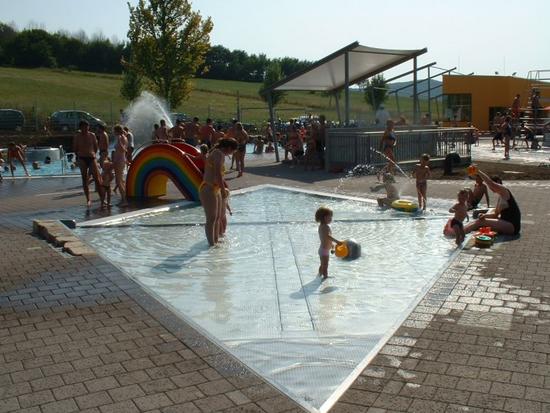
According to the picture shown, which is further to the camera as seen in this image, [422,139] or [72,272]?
[422,139]

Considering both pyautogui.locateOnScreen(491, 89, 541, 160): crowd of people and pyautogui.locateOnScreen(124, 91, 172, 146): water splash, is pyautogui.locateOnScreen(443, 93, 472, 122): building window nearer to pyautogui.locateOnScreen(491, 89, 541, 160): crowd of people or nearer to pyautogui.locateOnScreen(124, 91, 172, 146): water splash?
pyautogui.locateOnScreen(491, 89, 541, 160): crowd of people

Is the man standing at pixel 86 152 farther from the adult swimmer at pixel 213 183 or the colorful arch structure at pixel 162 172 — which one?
the adult swimmer at pixel 213 183

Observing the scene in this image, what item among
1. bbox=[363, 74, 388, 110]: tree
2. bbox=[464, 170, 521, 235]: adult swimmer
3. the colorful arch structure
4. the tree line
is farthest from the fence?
the tree line

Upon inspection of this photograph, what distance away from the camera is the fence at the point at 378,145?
60.4ft

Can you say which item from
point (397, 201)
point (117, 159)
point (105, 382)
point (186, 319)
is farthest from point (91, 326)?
point (117, 159)

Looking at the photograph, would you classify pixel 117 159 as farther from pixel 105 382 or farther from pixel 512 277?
pixel 105 382

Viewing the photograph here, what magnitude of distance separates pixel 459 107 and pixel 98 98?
36753 mm

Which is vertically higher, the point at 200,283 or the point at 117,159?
the point at 117,159

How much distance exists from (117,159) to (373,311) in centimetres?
900

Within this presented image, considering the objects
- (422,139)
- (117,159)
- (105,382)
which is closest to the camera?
(105,382)

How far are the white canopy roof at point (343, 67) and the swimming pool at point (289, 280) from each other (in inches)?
351

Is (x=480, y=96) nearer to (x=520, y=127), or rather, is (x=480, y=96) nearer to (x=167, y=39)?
(x=520, y=127)

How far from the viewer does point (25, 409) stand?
12.6 ft

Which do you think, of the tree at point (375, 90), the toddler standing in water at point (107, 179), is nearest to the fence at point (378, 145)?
the tree at point (375, 90)
